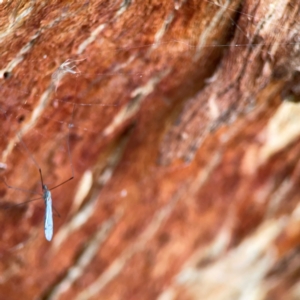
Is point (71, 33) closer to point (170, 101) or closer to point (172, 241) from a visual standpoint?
point (170, 101)

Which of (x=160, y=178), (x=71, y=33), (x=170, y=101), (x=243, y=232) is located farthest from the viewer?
(x=243, y=232)

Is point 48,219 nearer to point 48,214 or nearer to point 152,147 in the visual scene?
point 48,214

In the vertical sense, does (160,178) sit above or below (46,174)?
below

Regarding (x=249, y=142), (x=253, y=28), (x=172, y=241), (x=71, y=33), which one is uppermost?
(x=71, y=33)

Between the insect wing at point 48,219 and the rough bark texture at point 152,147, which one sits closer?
the rough bark texture at point 152,147

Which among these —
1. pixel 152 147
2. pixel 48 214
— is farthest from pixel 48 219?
pixel 152 147

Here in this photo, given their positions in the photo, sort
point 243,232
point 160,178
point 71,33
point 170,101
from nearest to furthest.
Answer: point 71,33 < point 170,101 < point 160,178 < point 243,232

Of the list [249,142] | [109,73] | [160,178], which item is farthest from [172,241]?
[109,73]

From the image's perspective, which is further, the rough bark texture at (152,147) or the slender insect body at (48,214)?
the slender insect body at (48,214)
